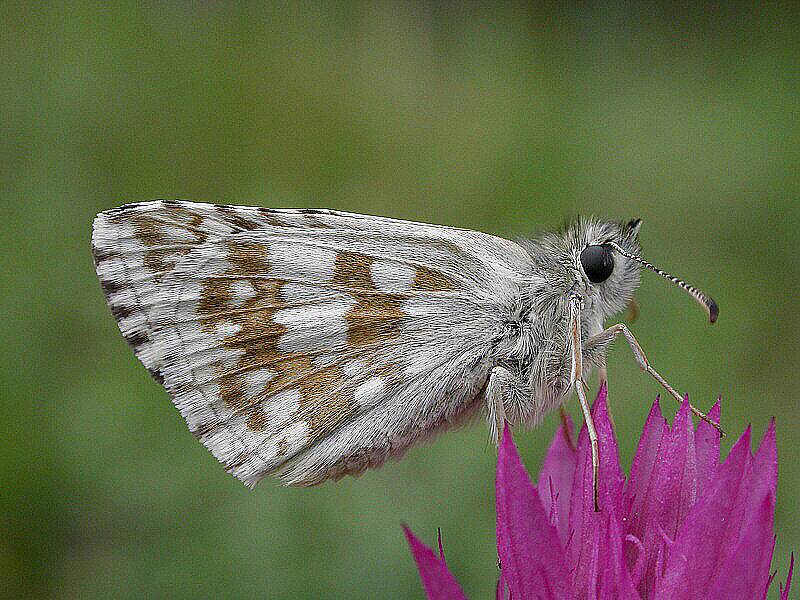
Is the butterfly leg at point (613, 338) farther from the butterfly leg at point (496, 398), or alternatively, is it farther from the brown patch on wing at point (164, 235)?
the brown patch on wing at point (164, 235)

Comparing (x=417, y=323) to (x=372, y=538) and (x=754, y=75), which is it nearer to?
(x=372, y=538)

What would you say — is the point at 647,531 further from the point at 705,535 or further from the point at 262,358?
the point at 262,358

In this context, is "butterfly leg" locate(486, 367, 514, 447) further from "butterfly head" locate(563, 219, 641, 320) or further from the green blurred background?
the green blurred background

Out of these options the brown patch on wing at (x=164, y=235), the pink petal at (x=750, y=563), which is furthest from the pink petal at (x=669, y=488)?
the brown patch on wing at (x=164, y=235)

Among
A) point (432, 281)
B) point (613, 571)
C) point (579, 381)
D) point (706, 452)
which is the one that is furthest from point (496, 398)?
point (613, 571)

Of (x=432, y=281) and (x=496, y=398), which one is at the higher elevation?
(x=432, y=281)

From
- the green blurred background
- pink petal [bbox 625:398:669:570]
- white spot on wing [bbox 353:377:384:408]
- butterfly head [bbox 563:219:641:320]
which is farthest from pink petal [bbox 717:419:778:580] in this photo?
the green blurred background

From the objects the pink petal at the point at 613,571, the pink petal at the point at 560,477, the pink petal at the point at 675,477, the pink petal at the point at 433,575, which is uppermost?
the pink petal at the point at 560,477
